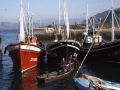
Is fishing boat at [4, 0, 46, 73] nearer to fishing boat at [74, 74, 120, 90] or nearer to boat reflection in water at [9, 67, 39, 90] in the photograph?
boat reflection in water at [9, 67, 39, 90]

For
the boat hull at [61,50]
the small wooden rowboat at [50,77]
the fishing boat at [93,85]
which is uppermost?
the boat hull at [61,50]

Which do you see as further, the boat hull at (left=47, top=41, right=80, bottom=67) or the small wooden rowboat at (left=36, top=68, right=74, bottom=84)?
the boat hull at (left=47, top=41, right=80, bottom=67)

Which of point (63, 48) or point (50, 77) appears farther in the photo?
point (63, 48)

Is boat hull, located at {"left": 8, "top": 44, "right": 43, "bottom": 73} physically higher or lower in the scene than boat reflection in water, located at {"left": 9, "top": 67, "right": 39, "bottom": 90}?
higher

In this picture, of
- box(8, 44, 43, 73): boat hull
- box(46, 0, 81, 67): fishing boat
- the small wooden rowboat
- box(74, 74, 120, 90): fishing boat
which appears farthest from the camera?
box(46, 0, 81, 67): fishing boat

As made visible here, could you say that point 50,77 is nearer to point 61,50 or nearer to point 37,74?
point 37,74

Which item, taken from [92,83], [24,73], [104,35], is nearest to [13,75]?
[24,73]

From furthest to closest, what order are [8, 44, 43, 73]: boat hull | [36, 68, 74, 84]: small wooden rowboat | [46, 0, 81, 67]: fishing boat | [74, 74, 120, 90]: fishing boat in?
[46, 0, 81, 67]: fishing boat
[8, 44, 43, 73]: boat hull
[36, 68, 74, 84]: small wooden rowboat
[74, 74, 120, 90]: fishing boat

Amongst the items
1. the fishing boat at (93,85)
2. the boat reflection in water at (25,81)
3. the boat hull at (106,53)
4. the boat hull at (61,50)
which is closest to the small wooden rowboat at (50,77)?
the boat reflection in water at (25,81)

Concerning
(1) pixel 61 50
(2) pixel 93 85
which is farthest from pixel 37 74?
(2) pixel 93 85

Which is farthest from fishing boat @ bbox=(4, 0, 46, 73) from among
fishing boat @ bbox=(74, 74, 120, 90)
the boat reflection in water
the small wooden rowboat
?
fishing boat @ bbox=(74, 74, 120, 90)

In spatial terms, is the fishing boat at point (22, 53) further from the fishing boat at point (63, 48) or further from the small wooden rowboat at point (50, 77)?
A: the small wooden rowboat at point (50, 77)

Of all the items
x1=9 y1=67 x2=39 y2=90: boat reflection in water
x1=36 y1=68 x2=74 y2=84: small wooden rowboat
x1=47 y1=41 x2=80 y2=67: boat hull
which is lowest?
x1=9 y1=67 x2=39 y2=90: boat reflection in water

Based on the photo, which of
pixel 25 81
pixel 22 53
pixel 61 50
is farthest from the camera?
pixel 61 50
